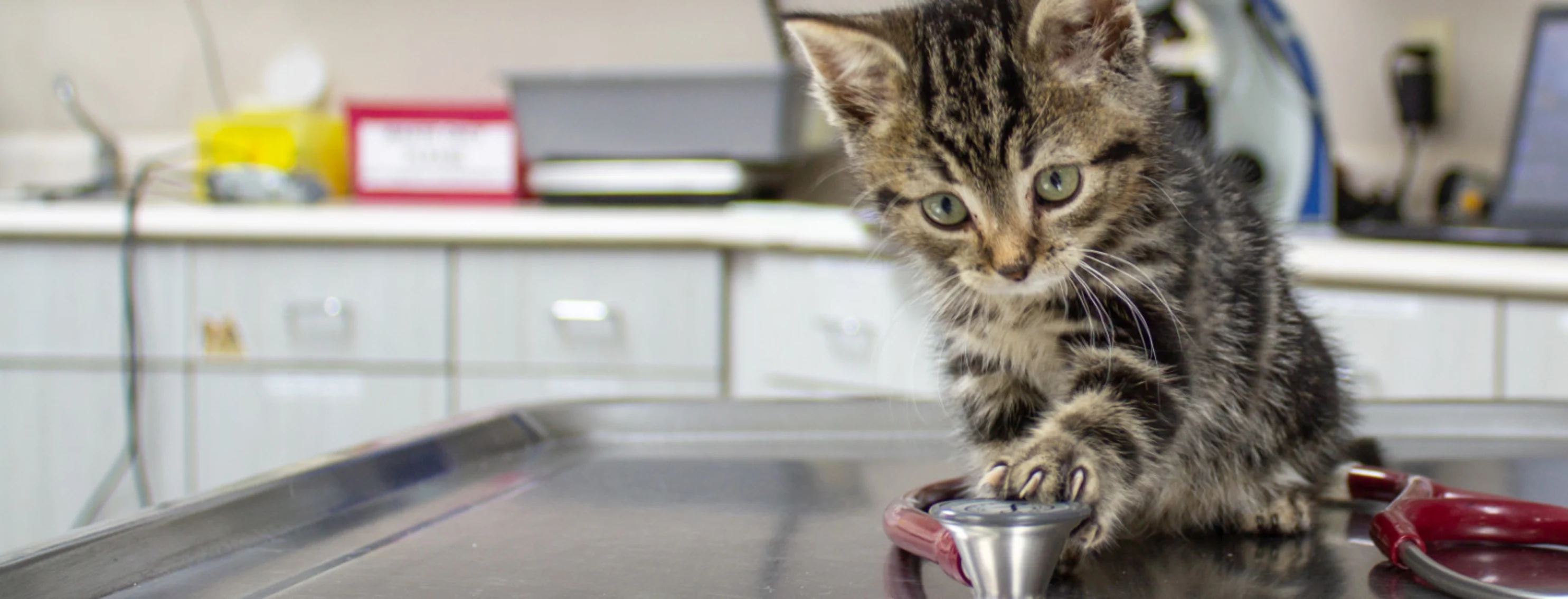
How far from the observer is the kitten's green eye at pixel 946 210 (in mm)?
705

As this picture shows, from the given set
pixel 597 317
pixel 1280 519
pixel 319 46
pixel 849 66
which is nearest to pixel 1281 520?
pixel 1280 519

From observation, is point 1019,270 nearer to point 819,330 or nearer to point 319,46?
point 819,330

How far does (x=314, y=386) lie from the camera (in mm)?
2143

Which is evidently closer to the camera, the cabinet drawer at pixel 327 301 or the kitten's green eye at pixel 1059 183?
the kitten's green eye at pixel 1059 183

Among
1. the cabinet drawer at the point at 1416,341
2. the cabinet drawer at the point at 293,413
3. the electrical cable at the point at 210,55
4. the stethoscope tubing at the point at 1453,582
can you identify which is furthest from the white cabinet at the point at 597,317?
the stethoscope tubing at the point at 1453,582

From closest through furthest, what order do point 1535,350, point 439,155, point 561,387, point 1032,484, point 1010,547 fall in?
point 1010,547 < point 1032,484 < point 1535,350 < point 561,387 < point 439,155

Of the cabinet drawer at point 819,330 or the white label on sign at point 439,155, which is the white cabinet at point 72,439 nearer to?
the white label on sign at point 439,155

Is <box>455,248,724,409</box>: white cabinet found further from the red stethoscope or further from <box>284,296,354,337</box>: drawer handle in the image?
the red stethoscope

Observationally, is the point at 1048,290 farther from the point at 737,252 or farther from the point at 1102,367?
the point at 737,252

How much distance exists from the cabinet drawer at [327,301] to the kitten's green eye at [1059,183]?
5.28ft

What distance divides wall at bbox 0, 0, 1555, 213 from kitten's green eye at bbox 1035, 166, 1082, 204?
2.13 m

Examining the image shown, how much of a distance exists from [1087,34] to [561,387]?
1591mm

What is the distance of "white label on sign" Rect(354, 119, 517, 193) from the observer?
247 centimetres

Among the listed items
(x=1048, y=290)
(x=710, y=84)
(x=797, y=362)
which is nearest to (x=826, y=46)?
(x=1048, y=290)
